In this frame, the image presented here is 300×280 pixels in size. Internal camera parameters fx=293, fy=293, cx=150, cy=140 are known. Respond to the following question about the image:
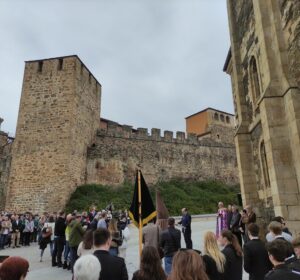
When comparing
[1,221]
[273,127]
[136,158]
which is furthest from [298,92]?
[136,158]

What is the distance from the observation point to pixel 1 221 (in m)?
13.1

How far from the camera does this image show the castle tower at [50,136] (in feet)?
69.6

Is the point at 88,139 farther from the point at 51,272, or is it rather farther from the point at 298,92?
the point at 298,92

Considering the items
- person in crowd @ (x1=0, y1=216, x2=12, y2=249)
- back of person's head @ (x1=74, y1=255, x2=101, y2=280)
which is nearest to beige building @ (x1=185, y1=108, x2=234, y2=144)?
person in crowd @ (x1=0, y1=216, x2=12, y2=249)

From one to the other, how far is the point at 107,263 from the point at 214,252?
52.5 inches

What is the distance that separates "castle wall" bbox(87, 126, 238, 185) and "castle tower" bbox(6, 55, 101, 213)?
2532 millimetres

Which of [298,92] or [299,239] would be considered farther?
[298,92]

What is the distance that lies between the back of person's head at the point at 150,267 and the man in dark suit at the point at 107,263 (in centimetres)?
29

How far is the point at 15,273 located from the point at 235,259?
8.94ft

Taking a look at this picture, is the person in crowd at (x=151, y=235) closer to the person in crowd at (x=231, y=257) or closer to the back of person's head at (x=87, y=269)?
the person in crowd at (x=231, y=257)

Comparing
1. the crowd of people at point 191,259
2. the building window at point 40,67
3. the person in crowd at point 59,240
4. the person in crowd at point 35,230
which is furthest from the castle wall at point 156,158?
the crowd of people at point 191,259

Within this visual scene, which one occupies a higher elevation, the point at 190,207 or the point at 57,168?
the point at 57,168

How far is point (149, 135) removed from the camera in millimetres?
31734

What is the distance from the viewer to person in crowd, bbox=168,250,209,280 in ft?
8.84
